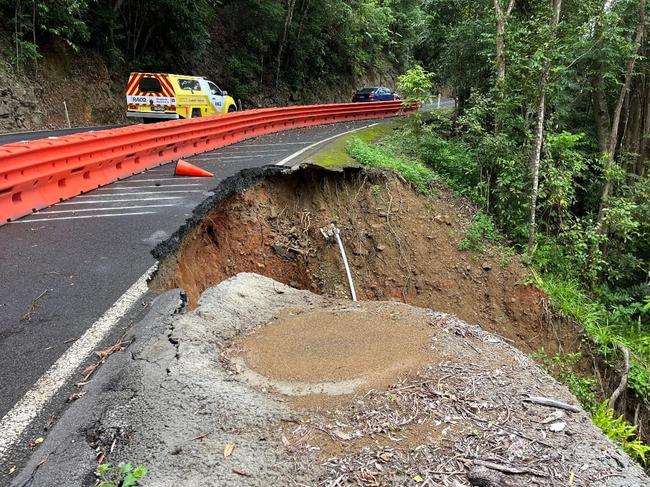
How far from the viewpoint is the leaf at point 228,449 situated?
2543mm

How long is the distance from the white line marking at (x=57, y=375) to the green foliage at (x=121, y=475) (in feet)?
1.96

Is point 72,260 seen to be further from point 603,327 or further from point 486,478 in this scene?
point 603,327

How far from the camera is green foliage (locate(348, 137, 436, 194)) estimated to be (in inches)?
429

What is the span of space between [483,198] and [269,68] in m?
18.9

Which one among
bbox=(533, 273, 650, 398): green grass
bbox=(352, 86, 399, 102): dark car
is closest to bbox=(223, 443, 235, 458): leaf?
bbox=(533, 273, 650, 398): green grass

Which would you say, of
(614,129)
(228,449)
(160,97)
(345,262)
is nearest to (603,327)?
(345,262)

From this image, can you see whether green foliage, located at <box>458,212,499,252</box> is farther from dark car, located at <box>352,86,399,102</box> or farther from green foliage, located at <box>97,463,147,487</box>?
dark car, located at <box>352,86,399,102</box>

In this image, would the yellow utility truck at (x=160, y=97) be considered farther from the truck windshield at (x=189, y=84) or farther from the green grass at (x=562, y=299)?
the green grass at (x=562, y=299)

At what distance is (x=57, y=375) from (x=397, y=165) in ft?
29.7

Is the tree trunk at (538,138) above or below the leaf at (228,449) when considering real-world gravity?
above

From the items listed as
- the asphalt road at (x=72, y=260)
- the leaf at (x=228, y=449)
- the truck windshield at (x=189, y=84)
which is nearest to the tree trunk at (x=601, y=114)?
the asphalt road at (x=72, y=260)

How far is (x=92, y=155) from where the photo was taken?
8047mm

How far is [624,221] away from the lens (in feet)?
33.6

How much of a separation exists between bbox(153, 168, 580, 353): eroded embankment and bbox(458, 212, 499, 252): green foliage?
15 cm
